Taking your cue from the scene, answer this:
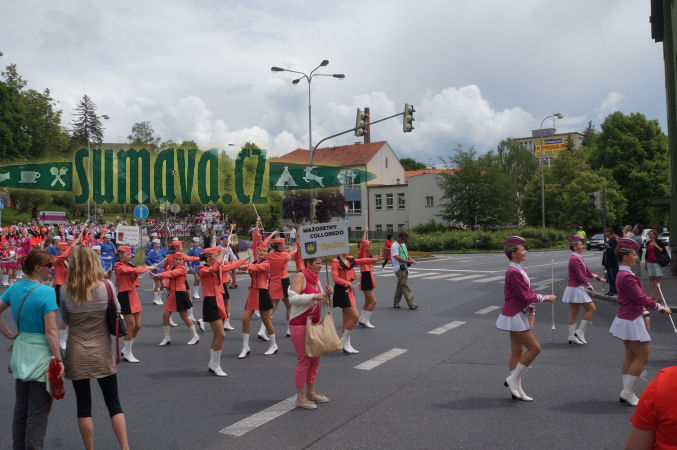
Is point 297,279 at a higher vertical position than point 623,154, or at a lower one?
lower

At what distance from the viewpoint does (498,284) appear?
59.5 ft

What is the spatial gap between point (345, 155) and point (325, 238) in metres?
61.5

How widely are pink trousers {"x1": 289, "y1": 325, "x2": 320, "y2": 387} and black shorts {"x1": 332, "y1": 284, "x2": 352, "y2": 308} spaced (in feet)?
9.25

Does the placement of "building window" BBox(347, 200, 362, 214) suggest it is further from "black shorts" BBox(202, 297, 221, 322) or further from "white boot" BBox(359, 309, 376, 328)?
"black shorts" BBox(202, 297, 221, 322)

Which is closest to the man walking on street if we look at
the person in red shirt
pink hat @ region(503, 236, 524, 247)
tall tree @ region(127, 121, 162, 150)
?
pink hat @ region(503, 236, 524, 247)

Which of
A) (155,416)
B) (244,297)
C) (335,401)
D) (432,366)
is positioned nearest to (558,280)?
(244,297)

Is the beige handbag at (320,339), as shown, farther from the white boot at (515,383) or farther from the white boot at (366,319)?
the white boot at (366,319)

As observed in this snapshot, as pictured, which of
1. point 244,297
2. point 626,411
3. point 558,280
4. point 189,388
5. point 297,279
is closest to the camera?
point 626,411

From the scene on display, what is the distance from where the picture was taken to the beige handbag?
17.4ft

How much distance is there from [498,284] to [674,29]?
11.4 m

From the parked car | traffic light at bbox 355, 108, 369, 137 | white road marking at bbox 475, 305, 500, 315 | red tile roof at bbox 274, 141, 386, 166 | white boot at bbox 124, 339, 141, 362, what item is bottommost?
white road marking at bbox 475, 305, 500, 315

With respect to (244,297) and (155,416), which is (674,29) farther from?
(155,416)

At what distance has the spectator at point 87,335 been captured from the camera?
391cm

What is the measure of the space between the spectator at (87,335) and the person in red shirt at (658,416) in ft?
11.7
